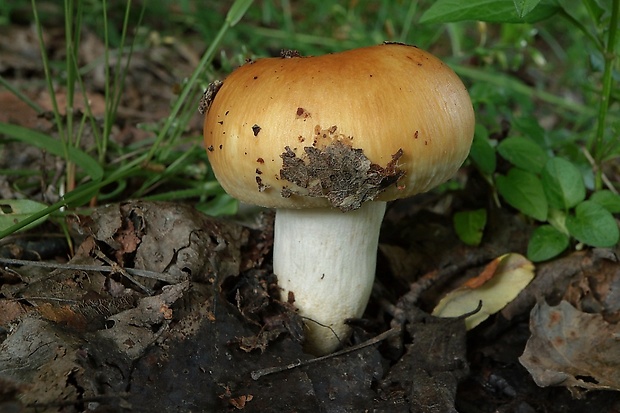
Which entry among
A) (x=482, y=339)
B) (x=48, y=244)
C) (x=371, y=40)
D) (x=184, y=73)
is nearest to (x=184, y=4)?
(x=184, y=73)

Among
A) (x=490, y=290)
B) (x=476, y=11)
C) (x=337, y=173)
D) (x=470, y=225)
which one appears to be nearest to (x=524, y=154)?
(x=470, y=225)

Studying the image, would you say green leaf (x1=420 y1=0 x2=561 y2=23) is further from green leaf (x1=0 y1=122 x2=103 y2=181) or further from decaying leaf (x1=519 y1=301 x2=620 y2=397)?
green leaf (x1=0 y1=122 x2=103 y2=181)

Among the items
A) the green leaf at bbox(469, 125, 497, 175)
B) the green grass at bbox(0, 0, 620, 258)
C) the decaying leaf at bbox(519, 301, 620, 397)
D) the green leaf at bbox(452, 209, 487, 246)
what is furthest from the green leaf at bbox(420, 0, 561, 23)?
the decaying leaf at bbox(519, 301, 620, 397)

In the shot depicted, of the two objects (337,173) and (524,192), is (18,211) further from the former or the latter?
(524,192)

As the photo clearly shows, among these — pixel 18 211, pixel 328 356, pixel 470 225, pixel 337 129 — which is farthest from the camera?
pixel 470 225

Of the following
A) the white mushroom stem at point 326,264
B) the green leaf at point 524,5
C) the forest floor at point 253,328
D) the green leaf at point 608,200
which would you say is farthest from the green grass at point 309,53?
the white mushroom stem at point 326,264

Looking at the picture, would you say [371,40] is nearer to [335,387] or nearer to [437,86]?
[437,86]
